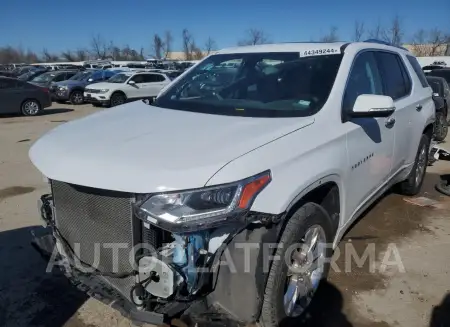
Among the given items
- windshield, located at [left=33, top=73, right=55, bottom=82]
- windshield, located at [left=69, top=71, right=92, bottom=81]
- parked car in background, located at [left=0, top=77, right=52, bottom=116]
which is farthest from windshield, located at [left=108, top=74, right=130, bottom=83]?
windshield, located at [left=33, top=73, right=55, bottom=82]

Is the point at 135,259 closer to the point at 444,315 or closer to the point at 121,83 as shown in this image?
the point at 444,315

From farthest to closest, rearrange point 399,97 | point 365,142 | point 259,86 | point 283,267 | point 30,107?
point 30,107
point 399,97
point 259,86
point 365,142
point 283,267

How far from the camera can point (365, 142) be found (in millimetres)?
3209

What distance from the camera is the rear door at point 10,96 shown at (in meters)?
14.6

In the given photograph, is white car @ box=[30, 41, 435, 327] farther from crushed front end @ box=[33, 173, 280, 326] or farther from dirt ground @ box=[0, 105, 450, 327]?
dirt ground @ box=[0, 105, 450, 327]

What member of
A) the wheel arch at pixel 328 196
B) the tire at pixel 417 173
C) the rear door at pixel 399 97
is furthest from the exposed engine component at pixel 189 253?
the tire at pixel 417 173

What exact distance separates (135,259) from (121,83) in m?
16.8

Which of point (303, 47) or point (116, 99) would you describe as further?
point (116, 99)

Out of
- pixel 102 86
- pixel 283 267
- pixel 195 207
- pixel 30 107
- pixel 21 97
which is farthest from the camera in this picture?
pixel 102 86

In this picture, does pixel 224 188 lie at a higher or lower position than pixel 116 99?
higher

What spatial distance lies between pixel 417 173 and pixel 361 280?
253 centimetres

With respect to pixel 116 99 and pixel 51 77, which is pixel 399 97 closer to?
pixel 116 99

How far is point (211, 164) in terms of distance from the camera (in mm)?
2076

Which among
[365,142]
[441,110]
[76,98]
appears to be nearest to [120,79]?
[76,98]
